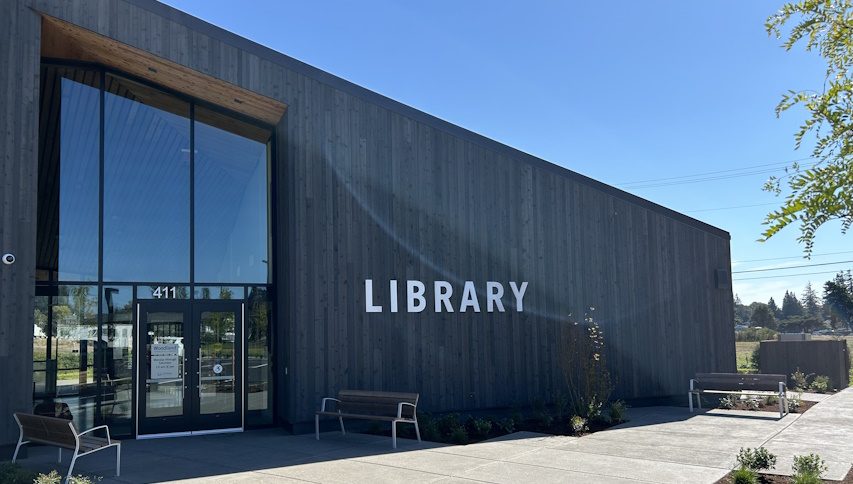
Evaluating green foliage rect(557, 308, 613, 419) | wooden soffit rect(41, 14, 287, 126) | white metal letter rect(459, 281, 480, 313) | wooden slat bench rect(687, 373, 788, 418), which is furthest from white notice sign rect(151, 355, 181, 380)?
wooden slat bench rect(687, 373, 788, 418)

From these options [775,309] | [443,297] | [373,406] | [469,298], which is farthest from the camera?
[775,309]

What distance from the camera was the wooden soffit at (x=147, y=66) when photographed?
1137 cm

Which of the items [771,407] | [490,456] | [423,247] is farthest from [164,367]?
[771,407]

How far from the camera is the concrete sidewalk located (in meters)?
8.50

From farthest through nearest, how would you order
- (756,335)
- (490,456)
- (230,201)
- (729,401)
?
(756,335) < (729,401) < (230,201) < (490,456)

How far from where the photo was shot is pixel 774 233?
3369 millimetres

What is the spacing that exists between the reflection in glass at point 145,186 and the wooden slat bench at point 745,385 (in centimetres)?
1098

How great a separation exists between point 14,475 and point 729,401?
13304 millimetres

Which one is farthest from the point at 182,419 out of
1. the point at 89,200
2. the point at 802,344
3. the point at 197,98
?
the point at 802,344

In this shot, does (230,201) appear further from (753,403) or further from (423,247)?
(753,403)

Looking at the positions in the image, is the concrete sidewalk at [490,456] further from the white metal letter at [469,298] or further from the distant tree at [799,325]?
the distant tree at [799,325]

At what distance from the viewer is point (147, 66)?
12.1 meters

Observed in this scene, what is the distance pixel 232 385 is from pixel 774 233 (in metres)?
11.0

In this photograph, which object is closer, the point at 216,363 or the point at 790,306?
the point at 216,363
